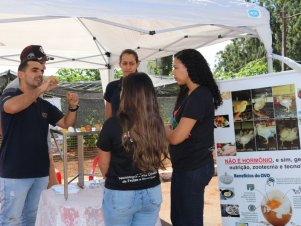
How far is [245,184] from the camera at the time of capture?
2.96 m

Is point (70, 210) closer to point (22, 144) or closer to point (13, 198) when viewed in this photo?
point (13, 198)

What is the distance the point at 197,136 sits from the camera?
2285 millimetres

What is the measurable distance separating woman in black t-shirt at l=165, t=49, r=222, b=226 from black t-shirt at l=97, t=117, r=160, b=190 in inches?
19.1

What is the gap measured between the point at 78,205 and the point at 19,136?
22.1 inches

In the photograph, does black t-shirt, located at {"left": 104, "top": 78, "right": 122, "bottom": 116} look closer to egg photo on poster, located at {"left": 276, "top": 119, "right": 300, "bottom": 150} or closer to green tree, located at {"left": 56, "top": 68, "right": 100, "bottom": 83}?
egg photo on poster, located at {"left": 276, "top": 119, "right": 300, "bottom": 150}

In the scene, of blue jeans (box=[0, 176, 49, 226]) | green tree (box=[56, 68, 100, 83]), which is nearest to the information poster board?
blue jeans (box=[0, 176, 49, 226])

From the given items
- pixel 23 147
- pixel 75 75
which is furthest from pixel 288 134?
pixel 75 75

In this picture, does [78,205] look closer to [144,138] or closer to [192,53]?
[144,138]

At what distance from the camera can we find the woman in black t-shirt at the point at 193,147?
89.4 inches

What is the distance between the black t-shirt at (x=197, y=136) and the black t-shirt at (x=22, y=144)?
2.82ft

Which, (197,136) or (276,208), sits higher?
(197,136)

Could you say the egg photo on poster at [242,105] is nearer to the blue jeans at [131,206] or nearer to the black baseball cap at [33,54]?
the blue jeans at [131,206]

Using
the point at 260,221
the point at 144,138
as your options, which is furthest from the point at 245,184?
the point at 144,138

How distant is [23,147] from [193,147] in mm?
1050
